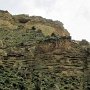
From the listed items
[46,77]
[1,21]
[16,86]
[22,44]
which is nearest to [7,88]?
[16,86]

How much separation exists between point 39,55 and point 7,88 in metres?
4.36

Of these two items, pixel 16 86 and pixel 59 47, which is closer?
pixel 16 86

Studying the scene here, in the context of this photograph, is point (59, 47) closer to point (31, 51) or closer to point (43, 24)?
point (31, 51)

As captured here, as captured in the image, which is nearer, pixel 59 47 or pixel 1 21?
pixel 59 47

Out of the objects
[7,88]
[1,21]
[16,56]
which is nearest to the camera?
[7,88]

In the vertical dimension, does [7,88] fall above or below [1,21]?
Answer: below

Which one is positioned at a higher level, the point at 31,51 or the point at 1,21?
the point at 1,21

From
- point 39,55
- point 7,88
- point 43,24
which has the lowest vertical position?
point 7,88

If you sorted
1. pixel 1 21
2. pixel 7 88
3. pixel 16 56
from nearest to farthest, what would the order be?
pixel 7 88 → pixel 16 56 → pixel 1 21

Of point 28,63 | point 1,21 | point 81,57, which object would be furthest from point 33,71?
point 1,21

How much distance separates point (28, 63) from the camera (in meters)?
39.6

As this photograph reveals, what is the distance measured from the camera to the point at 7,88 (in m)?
37.4

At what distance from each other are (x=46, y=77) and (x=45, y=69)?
2.94 feet

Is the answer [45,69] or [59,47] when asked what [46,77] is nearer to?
[45,69]
